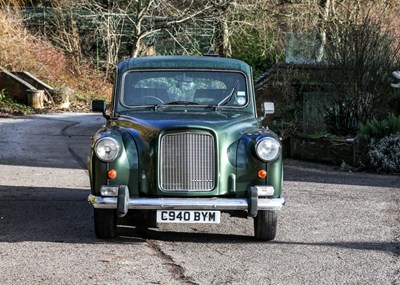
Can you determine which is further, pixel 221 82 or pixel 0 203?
pixel 0 203

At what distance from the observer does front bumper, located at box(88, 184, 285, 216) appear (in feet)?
24.7

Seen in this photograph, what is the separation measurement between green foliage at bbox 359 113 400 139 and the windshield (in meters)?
5.66

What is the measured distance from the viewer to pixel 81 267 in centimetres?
684

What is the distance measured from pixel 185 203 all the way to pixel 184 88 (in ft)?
6.48

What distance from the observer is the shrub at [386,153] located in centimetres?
1392

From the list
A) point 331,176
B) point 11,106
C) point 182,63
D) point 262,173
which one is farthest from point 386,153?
point 11,106

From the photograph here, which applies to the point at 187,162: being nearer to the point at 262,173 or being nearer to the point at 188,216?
the point at 188,216

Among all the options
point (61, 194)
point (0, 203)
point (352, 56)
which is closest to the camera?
point (0, 203)

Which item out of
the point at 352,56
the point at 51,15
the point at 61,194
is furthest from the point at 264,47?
the point at 61,194

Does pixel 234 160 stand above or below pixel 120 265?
above

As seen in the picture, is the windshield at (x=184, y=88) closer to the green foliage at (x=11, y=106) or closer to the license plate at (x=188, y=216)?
the license plate at (x=188, y=216)

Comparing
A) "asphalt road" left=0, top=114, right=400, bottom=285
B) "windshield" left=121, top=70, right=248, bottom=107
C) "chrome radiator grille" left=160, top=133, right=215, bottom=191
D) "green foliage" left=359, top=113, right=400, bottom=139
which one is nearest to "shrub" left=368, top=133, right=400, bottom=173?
"green foliage" left=359, top=113, right=400, bottom=139

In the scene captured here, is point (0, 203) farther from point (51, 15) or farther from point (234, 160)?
point (51, 15)

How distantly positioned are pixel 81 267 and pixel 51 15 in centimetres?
2468
